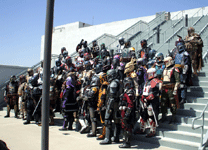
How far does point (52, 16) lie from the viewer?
9.23 feet

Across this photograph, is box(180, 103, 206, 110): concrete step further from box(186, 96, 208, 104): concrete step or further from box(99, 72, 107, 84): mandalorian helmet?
box(99, 72, 107, 84): mandalorian helmet

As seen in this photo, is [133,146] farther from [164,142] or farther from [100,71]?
[100,71]

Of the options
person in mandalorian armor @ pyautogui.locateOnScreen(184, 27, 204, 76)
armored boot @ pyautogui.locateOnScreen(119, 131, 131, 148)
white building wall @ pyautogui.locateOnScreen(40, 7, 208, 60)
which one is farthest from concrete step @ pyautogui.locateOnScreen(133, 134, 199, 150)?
white building wall @ pyautogui.locateOnScreen(40, 7, 208, 60)

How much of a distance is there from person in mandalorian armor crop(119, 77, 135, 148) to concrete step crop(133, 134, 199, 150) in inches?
29.0

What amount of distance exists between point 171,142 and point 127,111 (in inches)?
56.8

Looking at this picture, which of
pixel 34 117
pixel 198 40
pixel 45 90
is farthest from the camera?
pixel 34 117

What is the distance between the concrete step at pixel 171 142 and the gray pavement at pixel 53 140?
144mm

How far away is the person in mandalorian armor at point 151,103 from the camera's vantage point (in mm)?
6457

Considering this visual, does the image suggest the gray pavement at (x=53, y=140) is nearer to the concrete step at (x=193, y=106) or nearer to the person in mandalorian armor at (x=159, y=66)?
the concrete step at (x=193, y=106)

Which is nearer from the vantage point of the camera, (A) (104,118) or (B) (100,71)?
(A) (104,118)

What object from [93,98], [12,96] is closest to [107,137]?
[93,98]

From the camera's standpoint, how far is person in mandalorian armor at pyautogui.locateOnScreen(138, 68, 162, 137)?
21.2 ft

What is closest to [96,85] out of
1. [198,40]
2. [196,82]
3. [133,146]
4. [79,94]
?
[79,94]

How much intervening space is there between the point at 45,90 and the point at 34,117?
8010 millimetres
